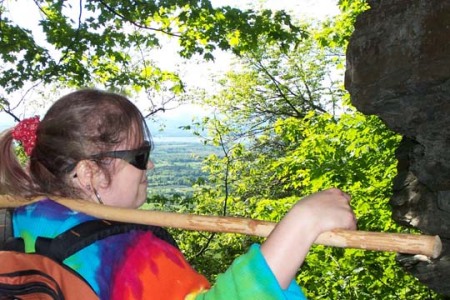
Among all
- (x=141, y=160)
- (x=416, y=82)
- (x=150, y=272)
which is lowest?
(x=150, y=272)

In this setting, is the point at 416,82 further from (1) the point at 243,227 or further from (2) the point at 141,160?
(1) the point at 243,227

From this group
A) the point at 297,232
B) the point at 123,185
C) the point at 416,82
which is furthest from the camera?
the point at 416,82

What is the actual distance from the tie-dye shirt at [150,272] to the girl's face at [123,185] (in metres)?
0.25

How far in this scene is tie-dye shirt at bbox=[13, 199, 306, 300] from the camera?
45.8 inches

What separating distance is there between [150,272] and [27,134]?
779 millimetres

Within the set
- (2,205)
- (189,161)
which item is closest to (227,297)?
(2,205)

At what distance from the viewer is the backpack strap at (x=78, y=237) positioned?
1.26m

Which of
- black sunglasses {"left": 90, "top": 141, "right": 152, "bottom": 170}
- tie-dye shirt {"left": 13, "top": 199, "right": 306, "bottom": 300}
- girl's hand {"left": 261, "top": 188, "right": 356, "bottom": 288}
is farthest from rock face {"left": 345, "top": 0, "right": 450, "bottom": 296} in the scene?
tie-dye shirt {"left": 13, "top": 199, "right": 306, "bottom": 300}

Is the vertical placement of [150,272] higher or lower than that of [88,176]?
lower

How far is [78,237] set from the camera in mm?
1296

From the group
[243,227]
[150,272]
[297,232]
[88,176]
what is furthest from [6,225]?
[297,232]

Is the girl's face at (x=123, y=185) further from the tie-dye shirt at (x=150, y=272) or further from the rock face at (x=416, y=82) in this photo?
the rock face at (x=416, y=82)

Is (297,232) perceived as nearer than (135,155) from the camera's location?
Yes

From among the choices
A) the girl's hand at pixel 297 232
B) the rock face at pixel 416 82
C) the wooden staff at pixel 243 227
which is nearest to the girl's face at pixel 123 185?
the wooden staff at pixel 243 227
